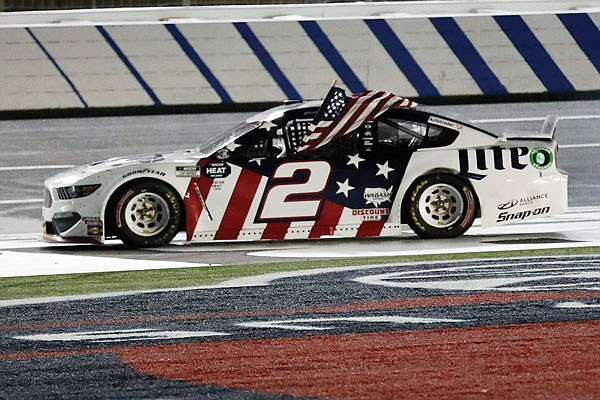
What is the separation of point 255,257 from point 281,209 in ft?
2.45

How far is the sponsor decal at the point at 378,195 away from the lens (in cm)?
1241

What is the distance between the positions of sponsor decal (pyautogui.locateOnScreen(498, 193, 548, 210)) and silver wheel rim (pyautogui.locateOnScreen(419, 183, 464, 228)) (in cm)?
38

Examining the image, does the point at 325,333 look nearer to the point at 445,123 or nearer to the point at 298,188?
the point at 298,188

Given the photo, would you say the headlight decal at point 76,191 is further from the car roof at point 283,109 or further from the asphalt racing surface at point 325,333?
the car roof at point 283,109

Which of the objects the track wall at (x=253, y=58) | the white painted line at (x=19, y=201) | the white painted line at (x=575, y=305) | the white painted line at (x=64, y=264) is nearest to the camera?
the white painted line at (x=575, y=305)

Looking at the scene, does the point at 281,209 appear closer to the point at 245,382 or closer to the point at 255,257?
the point at 255,257

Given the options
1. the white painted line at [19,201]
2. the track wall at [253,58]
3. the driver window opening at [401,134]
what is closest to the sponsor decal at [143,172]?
the driver window opening at [401,134]

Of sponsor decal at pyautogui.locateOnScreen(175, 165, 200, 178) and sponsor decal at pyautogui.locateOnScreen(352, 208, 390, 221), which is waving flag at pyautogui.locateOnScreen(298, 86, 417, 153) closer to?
sponsor decal at pyautogui.locateOnScreen(352, 208, 390, 221)

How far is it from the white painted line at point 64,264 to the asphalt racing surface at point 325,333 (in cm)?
25

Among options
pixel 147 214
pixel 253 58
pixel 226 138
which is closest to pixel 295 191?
pixel 226 138

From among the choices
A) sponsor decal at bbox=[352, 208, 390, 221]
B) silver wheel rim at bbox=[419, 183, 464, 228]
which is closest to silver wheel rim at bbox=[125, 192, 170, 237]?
sponsor decal at bbox=[352, 208, 390, 221]

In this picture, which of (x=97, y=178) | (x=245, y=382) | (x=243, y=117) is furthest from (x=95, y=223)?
(x=243, y=117)

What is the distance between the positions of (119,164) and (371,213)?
7.34 feet

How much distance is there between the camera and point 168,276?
10.7 m
